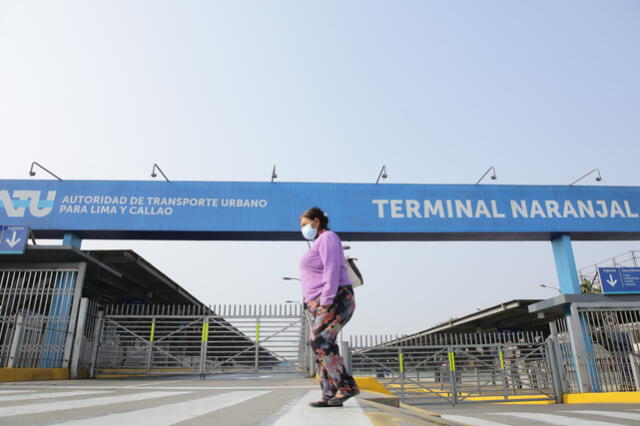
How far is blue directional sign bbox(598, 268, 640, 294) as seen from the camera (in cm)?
1181

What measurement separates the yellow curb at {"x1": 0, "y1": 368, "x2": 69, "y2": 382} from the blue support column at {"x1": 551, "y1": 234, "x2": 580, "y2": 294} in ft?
45.6

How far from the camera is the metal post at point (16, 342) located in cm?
774

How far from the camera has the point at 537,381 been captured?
11375 millimetres

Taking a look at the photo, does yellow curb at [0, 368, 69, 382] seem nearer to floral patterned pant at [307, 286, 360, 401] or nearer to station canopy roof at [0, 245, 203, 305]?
station canopy roof at [0, 245, 203, 305]

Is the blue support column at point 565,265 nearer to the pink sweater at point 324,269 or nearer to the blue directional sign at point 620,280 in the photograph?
the blue directional sign at point 620,280

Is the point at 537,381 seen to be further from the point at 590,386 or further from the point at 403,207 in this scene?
the point at 403,207

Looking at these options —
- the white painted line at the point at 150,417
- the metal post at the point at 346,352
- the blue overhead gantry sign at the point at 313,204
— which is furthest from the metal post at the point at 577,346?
the white painted line at the point at 150,417

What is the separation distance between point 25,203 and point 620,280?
17904 millimetres

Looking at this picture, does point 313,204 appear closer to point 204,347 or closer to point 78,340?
point 204,347

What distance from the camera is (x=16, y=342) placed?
780 cm

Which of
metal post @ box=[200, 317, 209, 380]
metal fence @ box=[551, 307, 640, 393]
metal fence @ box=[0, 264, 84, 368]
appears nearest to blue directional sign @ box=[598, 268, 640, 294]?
metal fence @ box=[551, 307, 640, 393]

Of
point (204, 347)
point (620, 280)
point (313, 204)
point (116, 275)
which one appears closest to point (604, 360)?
point (620, 280)

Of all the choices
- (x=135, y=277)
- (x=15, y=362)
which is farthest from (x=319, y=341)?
(x=135, y=277)

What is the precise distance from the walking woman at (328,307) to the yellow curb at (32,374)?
719cm
